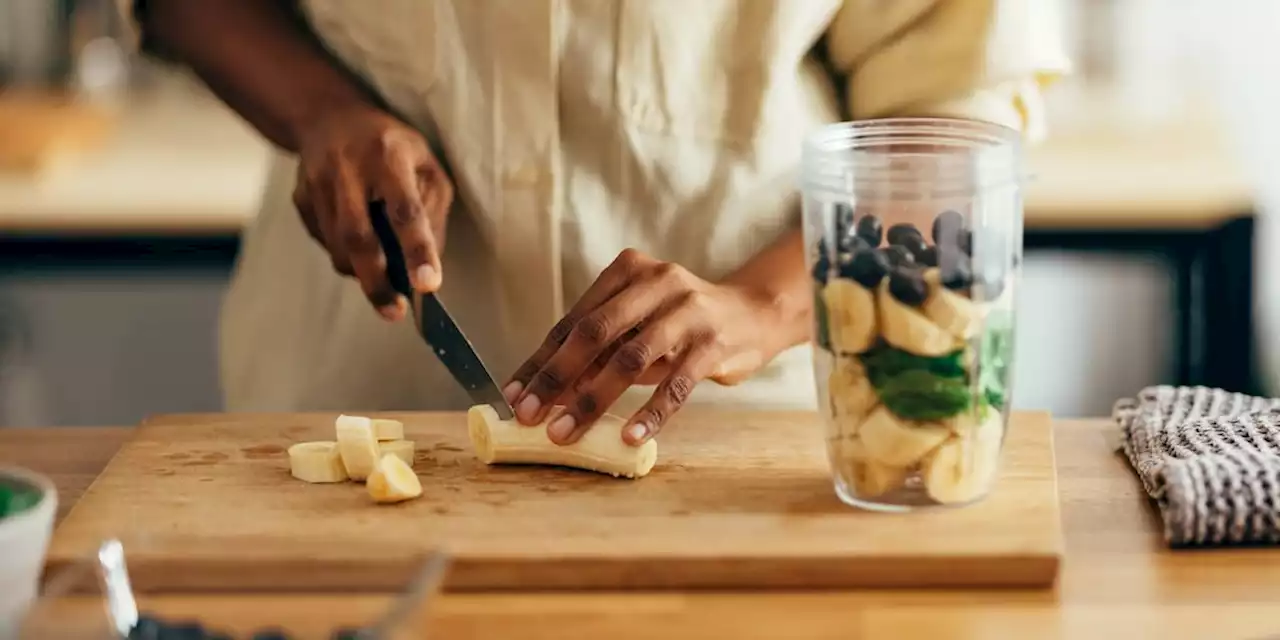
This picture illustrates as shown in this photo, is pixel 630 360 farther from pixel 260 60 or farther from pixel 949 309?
pixel 260 60

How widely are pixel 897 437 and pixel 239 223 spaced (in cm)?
145

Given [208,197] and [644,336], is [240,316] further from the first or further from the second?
[208,197]

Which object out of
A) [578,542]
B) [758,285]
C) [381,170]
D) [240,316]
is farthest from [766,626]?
[240,316]

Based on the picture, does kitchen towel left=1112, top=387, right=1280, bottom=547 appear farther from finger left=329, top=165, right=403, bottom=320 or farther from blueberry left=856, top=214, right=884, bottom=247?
finger left=329, top=165, right=403, bottom=320

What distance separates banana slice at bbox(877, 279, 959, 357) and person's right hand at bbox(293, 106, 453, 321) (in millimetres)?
331

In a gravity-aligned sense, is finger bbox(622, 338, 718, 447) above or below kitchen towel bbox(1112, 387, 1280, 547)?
above

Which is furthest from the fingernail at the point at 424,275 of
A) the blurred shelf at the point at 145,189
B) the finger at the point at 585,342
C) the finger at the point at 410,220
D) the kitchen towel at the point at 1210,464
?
the blurred shelf at the point at 145,189

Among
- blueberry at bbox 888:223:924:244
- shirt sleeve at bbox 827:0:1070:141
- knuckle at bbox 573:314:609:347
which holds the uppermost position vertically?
shirt sleeve at bbox 827:0:1070:141

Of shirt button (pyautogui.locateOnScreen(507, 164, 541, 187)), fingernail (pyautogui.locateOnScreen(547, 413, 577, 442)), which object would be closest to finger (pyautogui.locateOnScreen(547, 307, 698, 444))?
fingernail (pyautogui.locateOnScreen(547, 413, 577, 442))

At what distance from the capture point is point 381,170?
1.11 metres

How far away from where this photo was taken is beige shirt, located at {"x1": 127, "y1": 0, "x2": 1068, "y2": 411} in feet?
3.72

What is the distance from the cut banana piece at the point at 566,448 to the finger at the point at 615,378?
1 centimetres

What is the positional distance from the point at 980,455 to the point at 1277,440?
0.20 m

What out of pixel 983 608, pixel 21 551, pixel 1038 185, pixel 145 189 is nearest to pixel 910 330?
pixel 983 608
